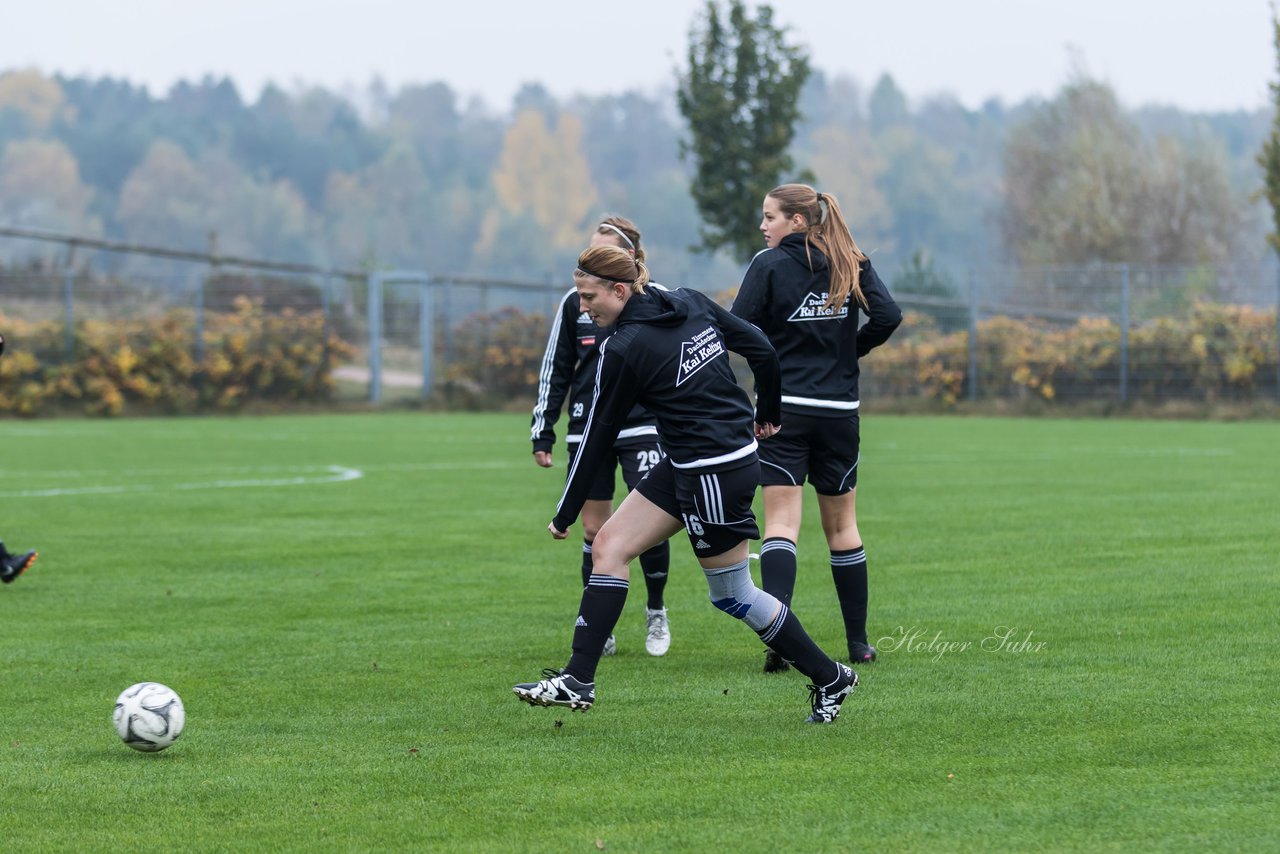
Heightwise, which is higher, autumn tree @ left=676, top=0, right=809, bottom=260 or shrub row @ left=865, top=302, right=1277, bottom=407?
autumn tree @ left=676, top=0, right=809, bottom=260

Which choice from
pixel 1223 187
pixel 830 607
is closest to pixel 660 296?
pixel 830 607

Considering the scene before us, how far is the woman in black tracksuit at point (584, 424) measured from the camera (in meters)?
7.75

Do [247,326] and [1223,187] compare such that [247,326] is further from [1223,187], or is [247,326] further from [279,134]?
[279,134]

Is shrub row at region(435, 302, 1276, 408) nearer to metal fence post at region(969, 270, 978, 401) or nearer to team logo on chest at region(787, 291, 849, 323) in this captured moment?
metal fence post at region(969, 270, 978, 401)

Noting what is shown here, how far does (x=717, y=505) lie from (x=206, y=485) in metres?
11.5

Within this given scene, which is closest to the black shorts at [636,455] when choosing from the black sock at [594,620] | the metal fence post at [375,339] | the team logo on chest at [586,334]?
the team logo on chest at [586,334]

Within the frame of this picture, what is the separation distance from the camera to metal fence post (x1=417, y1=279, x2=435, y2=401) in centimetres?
3381

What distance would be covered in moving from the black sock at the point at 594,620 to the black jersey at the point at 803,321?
1304 mm

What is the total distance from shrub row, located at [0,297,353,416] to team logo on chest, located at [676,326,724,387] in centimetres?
2705

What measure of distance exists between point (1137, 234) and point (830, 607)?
46.8 m

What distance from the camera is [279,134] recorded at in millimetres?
162625

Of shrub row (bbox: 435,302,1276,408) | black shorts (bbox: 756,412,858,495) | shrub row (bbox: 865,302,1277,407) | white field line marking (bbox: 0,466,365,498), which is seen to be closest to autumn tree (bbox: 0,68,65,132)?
shrub row (bbox: 435,302,1276,408)

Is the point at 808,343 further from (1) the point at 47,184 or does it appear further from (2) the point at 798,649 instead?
(1) the point at 47,184

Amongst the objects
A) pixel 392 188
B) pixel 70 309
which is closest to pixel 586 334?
pixel 70 309
